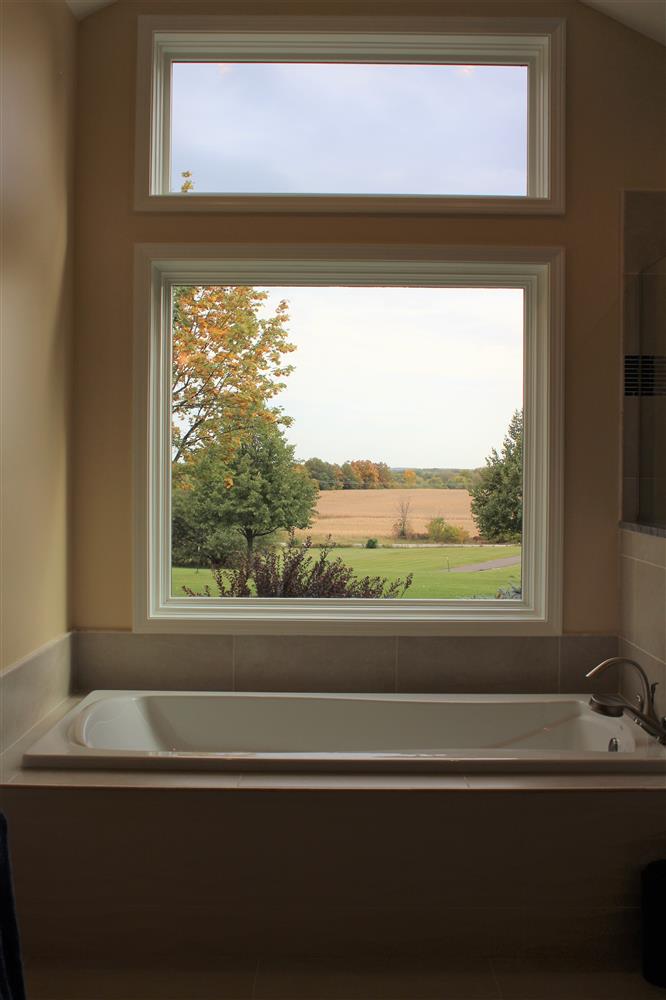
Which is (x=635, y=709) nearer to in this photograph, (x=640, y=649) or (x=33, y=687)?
(x=640, y=649)

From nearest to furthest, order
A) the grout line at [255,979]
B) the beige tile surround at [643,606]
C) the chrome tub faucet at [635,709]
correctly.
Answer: the grout line at [255,979] < the chrome tub faucet at [635,709] < the beige tile surround at [643,606]

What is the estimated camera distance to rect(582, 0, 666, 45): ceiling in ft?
8.83

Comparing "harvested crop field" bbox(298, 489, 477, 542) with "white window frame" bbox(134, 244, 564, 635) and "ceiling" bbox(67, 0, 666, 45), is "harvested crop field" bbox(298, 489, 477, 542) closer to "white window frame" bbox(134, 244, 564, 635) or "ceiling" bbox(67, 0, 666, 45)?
"white window frame" bbox(134, 244, 564, 635)

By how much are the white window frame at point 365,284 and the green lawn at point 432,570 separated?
0.16 ft

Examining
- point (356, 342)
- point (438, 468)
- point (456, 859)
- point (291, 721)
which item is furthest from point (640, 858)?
point (356, 342)

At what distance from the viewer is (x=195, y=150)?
2949 mm

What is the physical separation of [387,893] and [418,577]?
1265 millimetres

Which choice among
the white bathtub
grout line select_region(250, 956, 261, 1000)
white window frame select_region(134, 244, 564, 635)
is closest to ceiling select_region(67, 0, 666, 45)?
white window frame select_region(134, 244, 564, 635)

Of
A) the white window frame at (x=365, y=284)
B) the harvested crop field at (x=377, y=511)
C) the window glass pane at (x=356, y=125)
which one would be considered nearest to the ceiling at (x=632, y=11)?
the window glass pane at (x=356, y=125)

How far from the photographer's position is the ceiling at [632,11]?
2699 millimetres

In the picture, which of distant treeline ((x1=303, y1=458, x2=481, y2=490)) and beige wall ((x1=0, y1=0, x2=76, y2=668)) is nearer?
beige wall ((x1=0, y1=0, x2=76, y2=668))

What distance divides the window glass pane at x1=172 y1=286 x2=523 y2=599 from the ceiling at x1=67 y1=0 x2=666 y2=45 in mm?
1040

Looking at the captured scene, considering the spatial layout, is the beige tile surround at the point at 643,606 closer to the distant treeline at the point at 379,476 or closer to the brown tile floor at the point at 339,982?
the distant treeline at the point at 379,476

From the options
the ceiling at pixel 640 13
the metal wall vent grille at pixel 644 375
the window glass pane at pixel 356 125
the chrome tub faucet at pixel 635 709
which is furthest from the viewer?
the window glass pane at pixel 356 125
